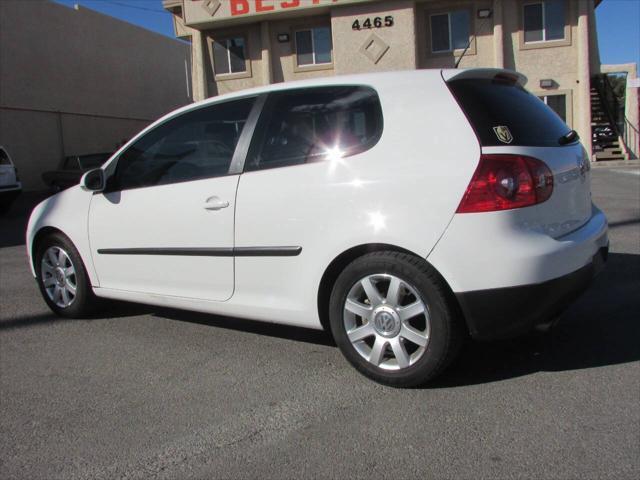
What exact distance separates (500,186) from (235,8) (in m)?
19.9

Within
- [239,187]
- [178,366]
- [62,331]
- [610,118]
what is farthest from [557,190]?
[610,118]

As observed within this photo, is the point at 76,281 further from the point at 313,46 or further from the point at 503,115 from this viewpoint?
the point at 313,46

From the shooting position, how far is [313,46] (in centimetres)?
2166

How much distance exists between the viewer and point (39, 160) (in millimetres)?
23109

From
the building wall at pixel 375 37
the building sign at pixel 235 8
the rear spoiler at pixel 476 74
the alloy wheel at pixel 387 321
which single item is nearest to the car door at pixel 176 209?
the alloy wheel at pixel 387 321

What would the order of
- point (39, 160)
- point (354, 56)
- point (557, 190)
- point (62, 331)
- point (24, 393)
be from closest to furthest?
1. point (557, 190)
2. point (24, 393)
3. point (62, 331)
4. point (354, 56)
5. point (39, 160)

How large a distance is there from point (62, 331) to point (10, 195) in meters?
11.6

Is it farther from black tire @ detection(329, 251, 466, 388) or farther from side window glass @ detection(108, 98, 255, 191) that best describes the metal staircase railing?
black tire @ detection(329, 251, 466, 388)

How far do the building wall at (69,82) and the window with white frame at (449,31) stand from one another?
14.4 meters

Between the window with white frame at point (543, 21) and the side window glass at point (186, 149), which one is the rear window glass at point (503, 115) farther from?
the window with white frame at point (543, 21)

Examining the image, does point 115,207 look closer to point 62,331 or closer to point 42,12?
point 62,331

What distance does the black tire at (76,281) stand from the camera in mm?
4789

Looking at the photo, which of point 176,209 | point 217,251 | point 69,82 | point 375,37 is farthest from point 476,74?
point 69,82

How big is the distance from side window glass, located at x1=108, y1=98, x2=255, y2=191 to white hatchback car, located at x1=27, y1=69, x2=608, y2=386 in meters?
0.01
